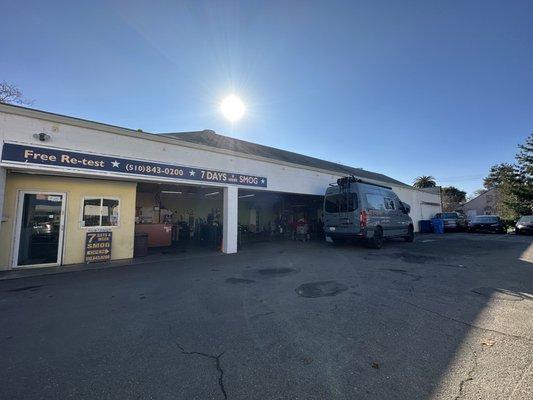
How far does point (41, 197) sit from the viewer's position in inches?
338

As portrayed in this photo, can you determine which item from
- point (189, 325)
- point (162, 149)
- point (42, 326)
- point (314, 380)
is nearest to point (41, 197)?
point (162, 149)

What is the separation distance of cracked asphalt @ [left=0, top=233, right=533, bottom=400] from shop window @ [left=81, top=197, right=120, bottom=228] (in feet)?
8.57

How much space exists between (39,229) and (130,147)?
388 centimetres

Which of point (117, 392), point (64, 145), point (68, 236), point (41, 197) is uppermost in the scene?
point (64, 145)

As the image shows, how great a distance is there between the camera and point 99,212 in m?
9.58

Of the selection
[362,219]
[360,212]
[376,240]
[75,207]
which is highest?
[75,207]

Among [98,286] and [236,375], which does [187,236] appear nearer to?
[98,286]

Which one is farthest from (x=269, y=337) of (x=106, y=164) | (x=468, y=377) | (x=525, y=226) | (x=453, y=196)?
(x=453, y=196)

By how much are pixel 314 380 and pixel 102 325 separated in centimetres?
334

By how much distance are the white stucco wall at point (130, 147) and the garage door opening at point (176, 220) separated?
5.63 feet

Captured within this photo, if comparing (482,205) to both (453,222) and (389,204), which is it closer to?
(453,222)

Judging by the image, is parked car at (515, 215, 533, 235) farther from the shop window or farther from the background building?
the background building

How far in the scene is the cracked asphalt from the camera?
262 cm

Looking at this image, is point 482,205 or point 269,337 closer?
point 269,337
